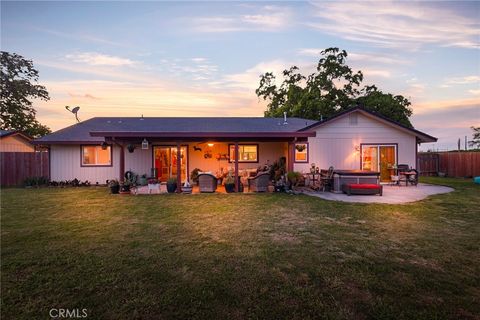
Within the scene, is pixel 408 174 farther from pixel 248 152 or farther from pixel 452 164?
pixel 452 164

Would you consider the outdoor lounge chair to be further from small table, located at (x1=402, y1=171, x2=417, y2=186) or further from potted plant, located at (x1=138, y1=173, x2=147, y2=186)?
potted plant, located at (x1=138, y1=173, x2=147, y2=186)

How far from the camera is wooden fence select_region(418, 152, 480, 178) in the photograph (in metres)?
16.6

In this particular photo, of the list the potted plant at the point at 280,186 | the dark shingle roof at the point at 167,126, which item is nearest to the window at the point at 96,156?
the dark shingle roof at the point at 167,126

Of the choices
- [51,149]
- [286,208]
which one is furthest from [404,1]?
[51,149]

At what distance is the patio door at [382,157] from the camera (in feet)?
43.3

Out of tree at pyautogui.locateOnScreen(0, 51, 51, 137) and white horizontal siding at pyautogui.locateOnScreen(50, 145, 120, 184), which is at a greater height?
tree at pyautogui.locateOnScreen(0, 51, 51, 137)

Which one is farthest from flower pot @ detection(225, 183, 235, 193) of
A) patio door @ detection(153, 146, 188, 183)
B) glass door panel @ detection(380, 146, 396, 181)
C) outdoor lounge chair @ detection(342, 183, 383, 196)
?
glass door panel @ detection(380, 146, 396, 181)

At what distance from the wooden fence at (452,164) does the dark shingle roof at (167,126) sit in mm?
10249

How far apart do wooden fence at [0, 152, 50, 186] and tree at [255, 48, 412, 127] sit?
63.9 ft

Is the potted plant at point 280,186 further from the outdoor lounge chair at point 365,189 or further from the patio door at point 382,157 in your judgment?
the patio door at point 382,157

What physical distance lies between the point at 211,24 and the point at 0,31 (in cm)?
880

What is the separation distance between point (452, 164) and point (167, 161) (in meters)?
19.1

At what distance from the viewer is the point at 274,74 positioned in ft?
97.0

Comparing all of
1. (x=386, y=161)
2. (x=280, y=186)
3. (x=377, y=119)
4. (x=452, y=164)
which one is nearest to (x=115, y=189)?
(x=280, y=186)
